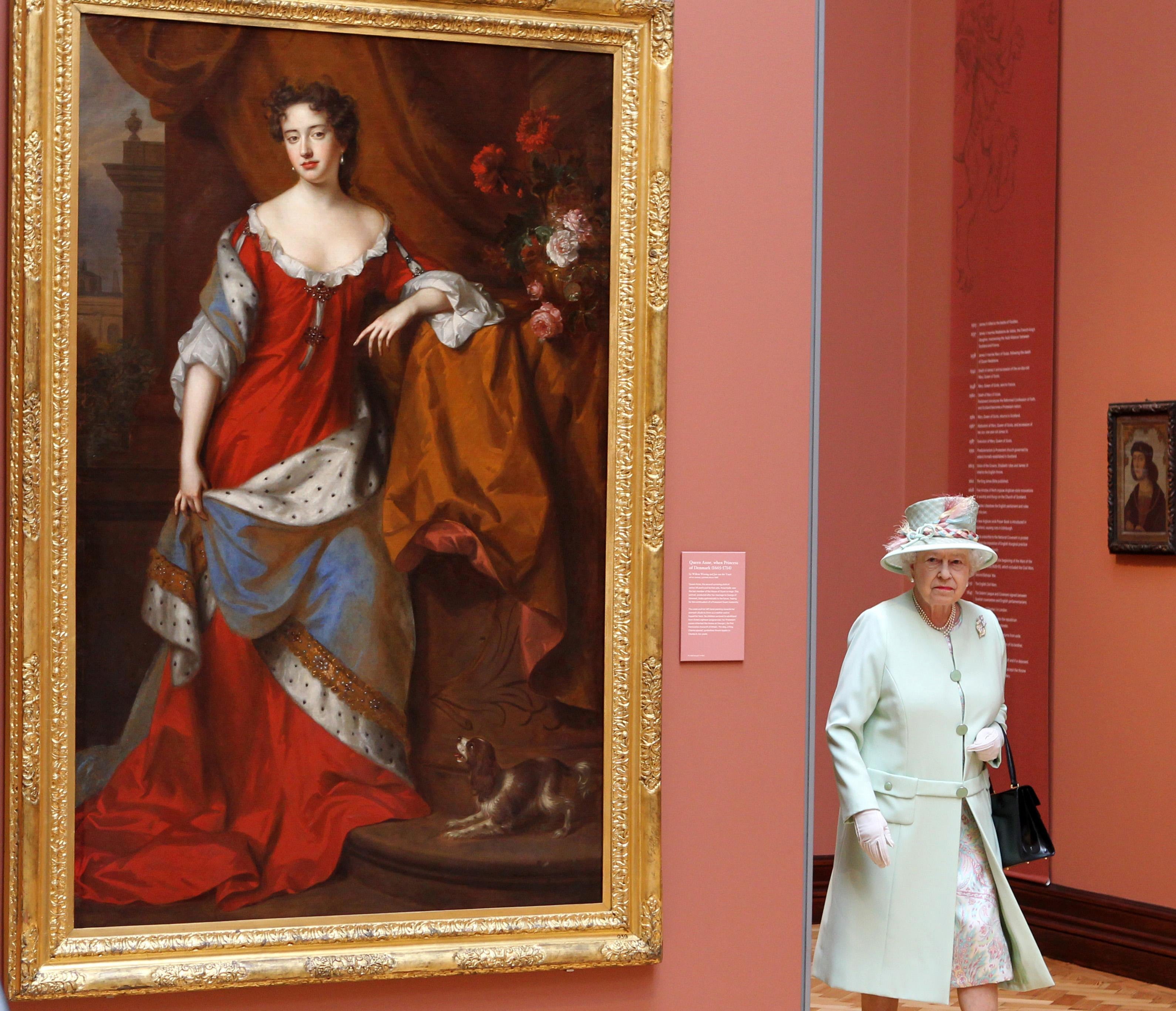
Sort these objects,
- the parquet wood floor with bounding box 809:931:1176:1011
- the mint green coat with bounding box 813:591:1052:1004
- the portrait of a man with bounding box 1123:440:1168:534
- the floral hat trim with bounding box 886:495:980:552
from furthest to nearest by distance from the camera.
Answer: the portrait of a man with bounding box 1123:440:1168:534, the parquet wood floor with bounding box 809:931:1176:1011, the floral hat trim with bounding box 886:495:980:552, the mint green coat with bounding box 813:591:1052:1004

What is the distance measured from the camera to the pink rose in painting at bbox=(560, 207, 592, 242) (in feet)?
13.0

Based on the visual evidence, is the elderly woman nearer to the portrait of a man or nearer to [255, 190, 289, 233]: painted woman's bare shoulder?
the portrait of a man

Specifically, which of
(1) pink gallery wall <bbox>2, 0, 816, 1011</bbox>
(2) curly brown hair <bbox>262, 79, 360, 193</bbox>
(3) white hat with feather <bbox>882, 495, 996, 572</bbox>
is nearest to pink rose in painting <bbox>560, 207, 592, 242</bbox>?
(1) pink gallery wall <bbox>2, 0, 816, 1011</bbox>

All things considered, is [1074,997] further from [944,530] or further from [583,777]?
[583,777]

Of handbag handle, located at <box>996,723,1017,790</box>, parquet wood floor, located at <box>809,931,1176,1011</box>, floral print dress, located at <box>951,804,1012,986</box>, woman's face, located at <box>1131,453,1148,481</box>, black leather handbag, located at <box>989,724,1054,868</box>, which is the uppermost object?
woman's face, located at <box>1131,453,1148,481</box>

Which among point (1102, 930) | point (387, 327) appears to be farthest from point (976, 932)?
point (387, 327)

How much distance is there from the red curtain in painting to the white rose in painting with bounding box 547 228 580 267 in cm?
16

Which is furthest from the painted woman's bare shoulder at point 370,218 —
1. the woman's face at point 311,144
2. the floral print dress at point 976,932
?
Answer: the floral print dress at point 976,932

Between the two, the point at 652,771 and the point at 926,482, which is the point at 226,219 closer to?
the point at 652,771

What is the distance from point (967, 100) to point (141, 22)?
6299 millimetres

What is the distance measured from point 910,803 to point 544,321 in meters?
2.52

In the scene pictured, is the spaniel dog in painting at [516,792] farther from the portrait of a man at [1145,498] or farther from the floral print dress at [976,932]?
the portrait of a man at [1145,498]

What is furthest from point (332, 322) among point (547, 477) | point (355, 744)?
point (355, 744)

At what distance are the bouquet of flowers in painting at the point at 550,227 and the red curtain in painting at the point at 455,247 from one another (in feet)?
0.13
